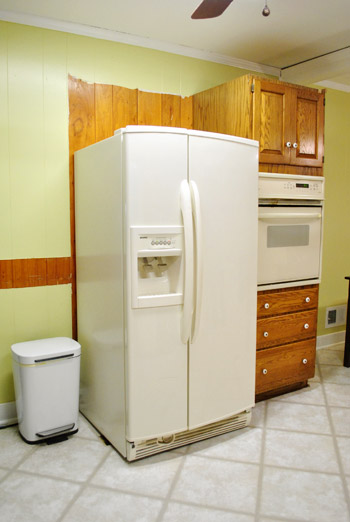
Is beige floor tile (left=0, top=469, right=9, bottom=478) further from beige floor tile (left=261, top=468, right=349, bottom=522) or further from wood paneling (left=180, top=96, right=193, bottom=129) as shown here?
wood paneling (left=180, top=96, right=193, bottom=129)

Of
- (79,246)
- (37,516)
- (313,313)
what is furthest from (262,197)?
(37,516)

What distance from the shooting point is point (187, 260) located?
2.26 meters

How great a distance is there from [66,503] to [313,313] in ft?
6.84

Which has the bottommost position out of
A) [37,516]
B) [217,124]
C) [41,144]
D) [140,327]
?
[37,516]

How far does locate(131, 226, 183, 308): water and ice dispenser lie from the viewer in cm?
218

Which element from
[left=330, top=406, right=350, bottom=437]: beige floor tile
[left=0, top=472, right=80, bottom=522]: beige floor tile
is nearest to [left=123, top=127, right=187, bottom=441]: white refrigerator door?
[left=0, top=472, right=80, bottom=522]: beige floor tile

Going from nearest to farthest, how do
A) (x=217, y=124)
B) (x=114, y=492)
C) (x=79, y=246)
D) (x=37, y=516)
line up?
1. (x=37, y=516)
2. (x=114, y=492)
3. (x=79, y=246)
4. (x=217, y=124)

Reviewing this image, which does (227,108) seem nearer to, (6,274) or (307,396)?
(6,274)

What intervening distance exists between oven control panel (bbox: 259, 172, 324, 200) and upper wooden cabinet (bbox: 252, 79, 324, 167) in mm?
111

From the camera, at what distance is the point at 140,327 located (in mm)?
2219

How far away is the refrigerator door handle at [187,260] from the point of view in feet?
7.32

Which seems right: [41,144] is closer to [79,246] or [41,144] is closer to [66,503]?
[79,246]

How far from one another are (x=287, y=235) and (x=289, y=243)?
59mm

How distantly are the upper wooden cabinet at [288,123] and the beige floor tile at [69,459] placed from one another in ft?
6.61
